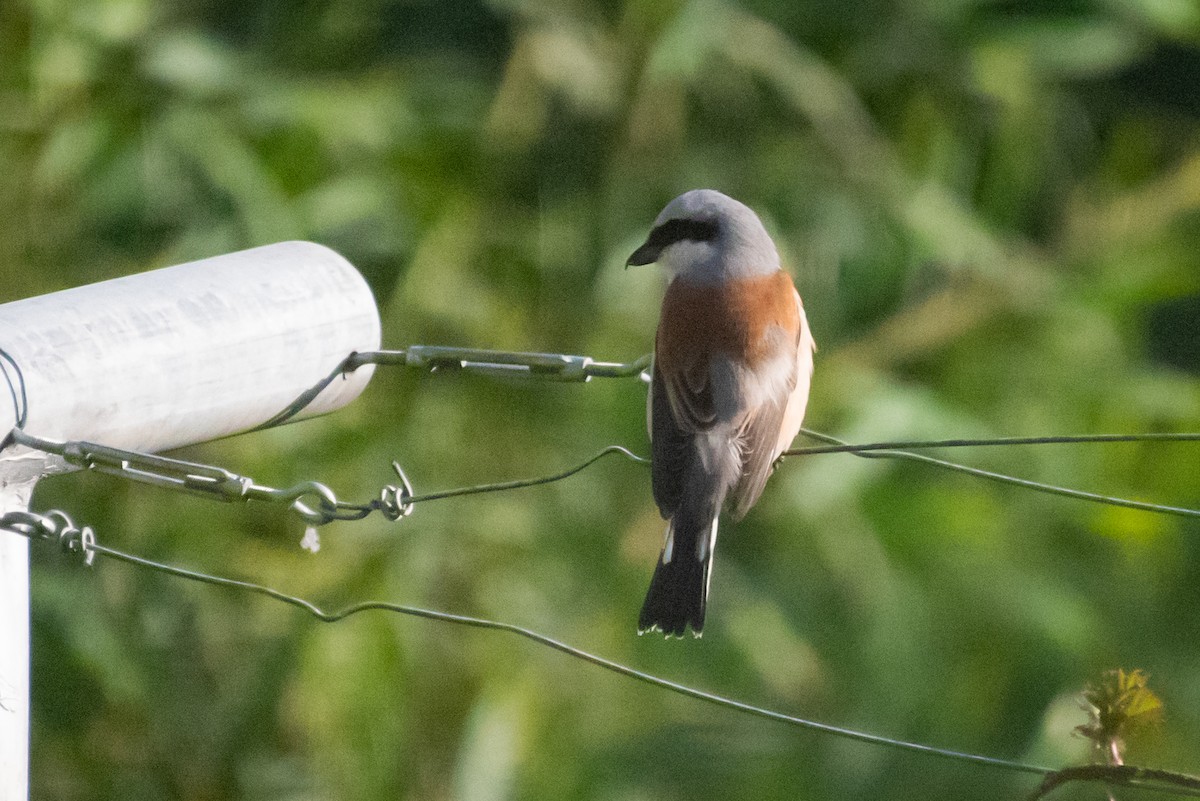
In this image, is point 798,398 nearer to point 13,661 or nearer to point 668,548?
point 668,548

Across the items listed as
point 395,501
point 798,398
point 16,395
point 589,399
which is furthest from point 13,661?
point 589,399

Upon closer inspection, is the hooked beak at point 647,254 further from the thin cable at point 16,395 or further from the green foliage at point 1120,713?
the green foliage at point 1120,713

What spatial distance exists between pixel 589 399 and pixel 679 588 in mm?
2151

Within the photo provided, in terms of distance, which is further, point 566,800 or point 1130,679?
point 566,800

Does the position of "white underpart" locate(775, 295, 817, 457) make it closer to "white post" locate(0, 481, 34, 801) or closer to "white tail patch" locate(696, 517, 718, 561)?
"white tail patch" locate(696, 517, 718, 561)

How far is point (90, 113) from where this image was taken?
436cm

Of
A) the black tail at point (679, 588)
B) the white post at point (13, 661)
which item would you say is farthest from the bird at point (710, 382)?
the white post at point (13, 661)

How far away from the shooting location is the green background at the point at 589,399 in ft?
13.6

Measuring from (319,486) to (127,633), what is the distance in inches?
121

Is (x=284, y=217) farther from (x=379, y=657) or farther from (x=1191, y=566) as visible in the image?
(x=1191, y=566)

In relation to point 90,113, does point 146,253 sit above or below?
below

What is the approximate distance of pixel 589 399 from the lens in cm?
428

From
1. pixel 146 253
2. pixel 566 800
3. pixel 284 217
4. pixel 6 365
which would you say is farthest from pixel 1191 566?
pixel 6 365

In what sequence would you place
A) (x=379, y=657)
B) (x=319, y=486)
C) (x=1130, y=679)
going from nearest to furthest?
1. (x=1130, y=679)
2. (x=319, y=486)
3. (x=379, y=657)
